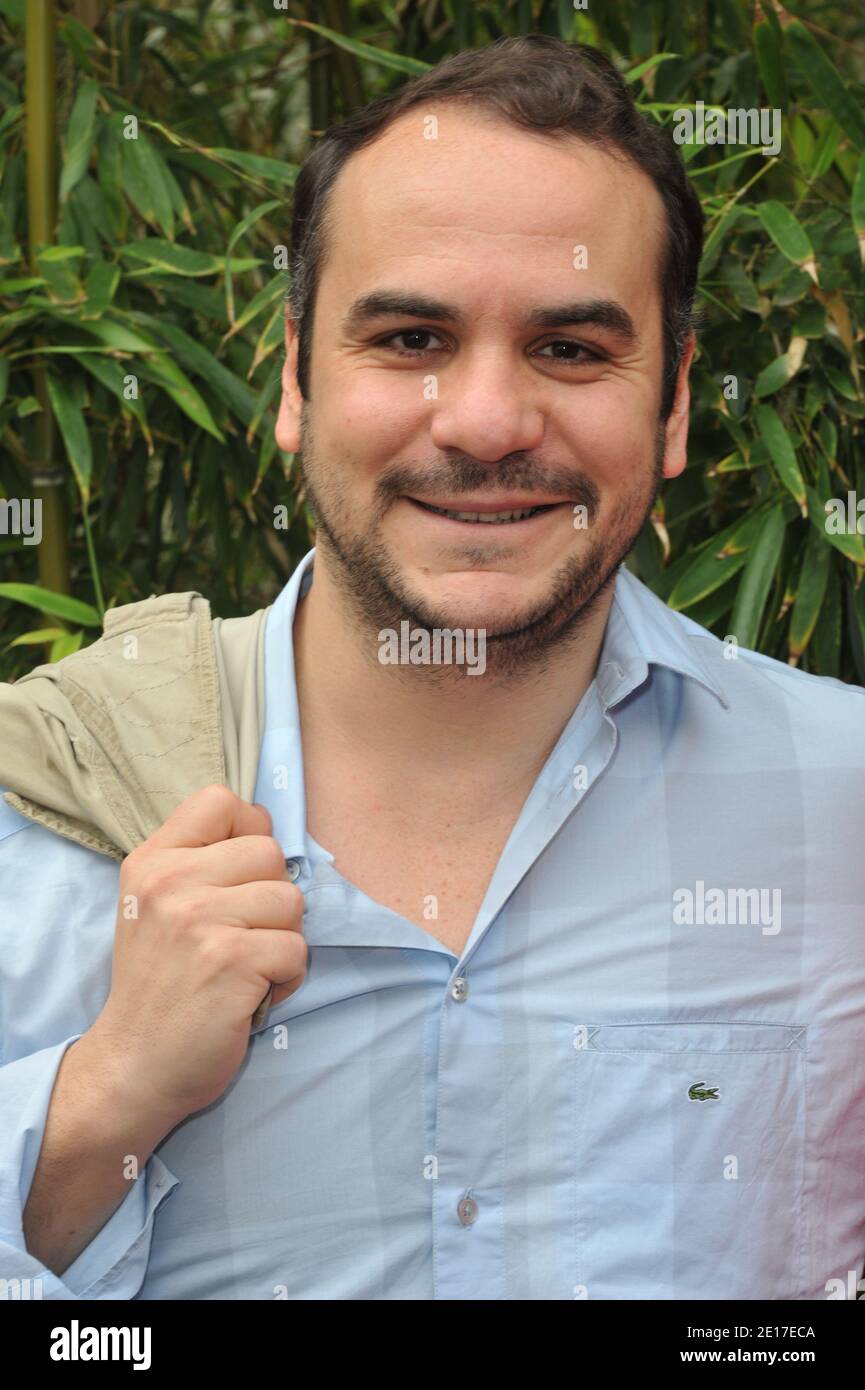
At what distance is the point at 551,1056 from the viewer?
3.53 ft

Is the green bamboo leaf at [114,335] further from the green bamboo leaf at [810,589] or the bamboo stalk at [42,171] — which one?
the green bamboo leaf at [810,589]

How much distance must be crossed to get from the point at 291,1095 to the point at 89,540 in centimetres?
89

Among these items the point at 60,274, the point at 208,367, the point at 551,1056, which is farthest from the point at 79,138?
the point at 551,1056

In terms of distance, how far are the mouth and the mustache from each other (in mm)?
11

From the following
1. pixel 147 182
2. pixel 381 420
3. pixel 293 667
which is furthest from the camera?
pixel 147 182

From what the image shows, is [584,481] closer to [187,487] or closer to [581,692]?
[581,692]

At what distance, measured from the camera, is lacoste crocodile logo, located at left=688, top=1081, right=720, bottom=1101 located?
43.2 inches

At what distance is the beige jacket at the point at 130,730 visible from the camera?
1034 mm

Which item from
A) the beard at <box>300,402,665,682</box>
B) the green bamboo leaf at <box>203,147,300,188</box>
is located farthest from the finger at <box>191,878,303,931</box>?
the green bamboo leaf at <box>203,147,300,188</box>

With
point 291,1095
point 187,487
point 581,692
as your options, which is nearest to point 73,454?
point 187,487

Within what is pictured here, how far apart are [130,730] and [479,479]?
0.28 metres

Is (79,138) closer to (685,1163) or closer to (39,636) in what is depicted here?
(39,636)
